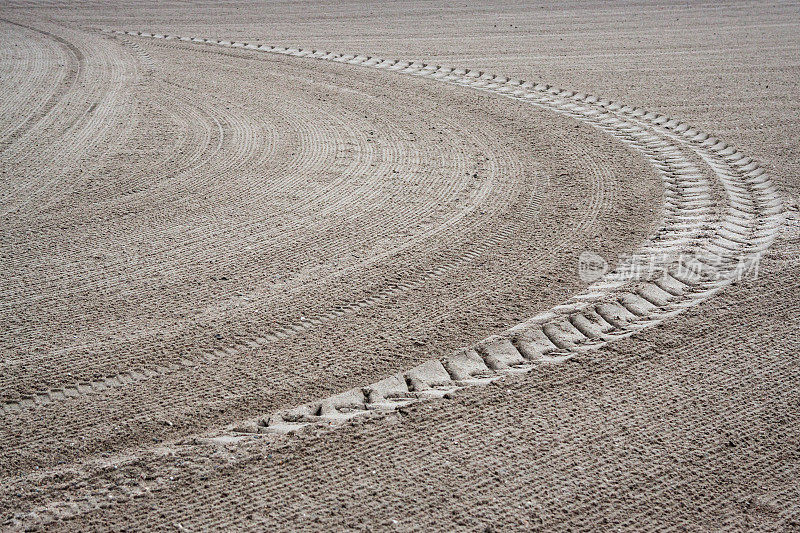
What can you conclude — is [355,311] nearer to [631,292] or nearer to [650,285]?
[631,292]

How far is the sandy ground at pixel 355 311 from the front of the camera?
385 cm

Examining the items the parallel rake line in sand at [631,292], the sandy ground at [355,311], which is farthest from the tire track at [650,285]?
Answer: the sandy ground at [355,311]

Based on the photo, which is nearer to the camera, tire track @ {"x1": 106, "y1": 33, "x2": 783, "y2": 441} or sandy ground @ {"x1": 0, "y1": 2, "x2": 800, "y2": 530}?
sandy ground @ {"x1": 0, "y1": 2, "x2": 800, "y2": 530}

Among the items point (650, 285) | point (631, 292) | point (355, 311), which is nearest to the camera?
point (355, 311)

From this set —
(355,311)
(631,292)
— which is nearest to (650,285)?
(631,292)

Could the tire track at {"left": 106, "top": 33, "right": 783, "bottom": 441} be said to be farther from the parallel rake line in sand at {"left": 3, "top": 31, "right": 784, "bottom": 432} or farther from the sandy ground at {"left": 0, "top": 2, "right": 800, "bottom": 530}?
the sandy ground at {"left": 0, "top": 2, "right": 800, "bottom": 530}

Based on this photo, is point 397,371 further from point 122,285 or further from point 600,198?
point 600,198

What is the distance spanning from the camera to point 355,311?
215 inches

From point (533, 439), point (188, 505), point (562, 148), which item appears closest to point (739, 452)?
point (533, 439)

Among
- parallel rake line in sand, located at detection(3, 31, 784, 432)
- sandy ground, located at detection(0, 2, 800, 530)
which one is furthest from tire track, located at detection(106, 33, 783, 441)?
sandy ground, located at detection(0, 2, 800, 530)

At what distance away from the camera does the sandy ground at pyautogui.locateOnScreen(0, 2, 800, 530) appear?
3848mm

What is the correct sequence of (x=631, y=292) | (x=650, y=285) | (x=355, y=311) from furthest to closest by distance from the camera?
(x=650, y=285) < (x=631, y=292) < (x=355, y=311)

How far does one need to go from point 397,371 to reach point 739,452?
1.90 metres

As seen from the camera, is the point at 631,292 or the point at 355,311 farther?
the point at 631,292
